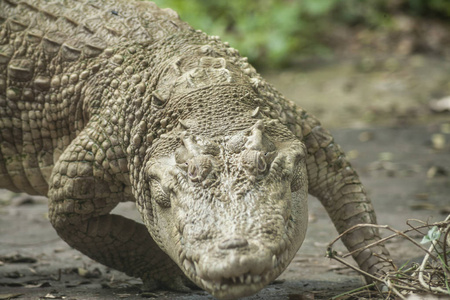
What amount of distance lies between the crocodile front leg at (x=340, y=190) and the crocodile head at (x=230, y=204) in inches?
33.9

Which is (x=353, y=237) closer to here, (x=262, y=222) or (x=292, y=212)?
(x=292, y=212)

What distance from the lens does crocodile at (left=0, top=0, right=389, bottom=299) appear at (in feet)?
10.9

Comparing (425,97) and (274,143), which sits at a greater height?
(425,97)

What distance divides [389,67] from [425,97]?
2272mm

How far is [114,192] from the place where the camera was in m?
4.61

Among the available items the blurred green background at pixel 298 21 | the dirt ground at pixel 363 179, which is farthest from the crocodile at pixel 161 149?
the blurred green background at pixel 298 21

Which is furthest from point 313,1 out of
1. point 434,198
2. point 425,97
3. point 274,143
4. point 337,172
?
point 274,143

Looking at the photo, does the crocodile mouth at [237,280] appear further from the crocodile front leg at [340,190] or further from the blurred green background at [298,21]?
the blurred green background at [298,21]

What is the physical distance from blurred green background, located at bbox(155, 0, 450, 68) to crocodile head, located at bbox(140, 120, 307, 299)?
369 inches

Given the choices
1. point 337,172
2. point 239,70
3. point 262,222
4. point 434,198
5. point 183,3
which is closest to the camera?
point 262,222

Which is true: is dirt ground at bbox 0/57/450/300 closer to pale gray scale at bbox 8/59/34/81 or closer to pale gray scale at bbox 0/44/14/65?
pale gray scale at bbox 8/59/34/81

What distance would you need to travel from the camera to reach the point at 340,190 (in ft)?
16.2

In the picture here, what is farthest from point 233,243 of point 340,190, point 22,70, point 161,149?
point 22,70

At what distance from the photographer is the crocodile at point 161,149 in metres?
3.33
